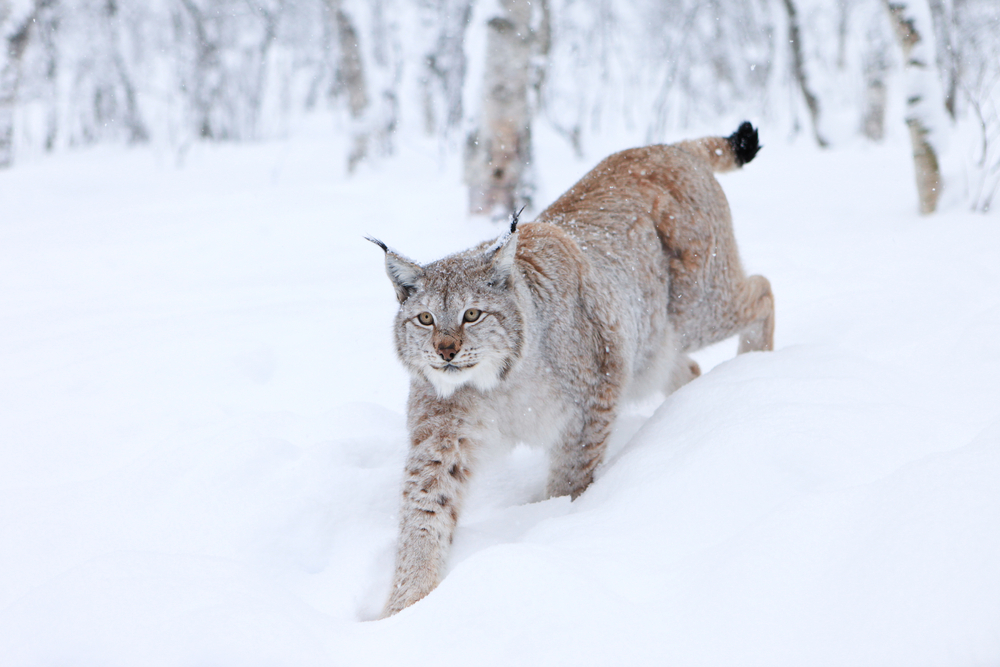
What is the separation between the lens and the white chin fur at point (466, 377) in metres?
2.80

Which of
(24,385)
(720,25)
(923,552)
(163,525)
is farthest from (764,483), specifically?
(720,25)

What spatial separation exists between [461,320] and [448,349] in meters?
0.17

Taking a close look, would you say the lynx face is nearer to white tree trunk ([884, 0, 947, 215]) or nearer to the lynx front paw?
the lynx front paw

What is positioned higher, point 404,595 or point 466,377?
point 466,377

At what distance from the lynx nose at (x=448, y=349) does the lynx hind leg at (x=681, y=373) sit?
1.73 meters

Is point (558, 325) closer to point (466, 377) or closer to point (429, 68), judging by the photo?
point (466, 377)

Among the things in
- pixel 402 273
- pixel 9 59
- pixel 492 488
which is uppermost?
pixel 9 59

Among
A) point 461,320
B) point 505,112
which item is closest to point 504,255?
point 461,320

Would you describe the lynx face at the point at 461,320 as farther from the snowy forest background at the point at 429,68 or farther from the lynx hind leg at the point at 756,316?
the snowy forest background at the point at 429,68

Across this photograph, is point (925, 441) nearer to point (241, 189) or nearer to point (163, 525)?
point (163, 525)

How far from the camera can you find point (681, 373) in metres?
4.18

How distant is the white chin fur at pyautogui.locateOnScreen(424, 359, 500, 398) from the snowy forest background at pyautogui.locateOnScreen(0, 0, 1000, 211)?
9095 mm

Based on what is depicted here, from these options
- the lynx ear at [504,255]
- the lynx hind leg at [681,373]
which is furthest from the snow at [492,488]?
the lynx ear at [504,255]

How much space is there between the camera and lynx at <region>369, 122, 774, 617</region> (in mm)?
2805
